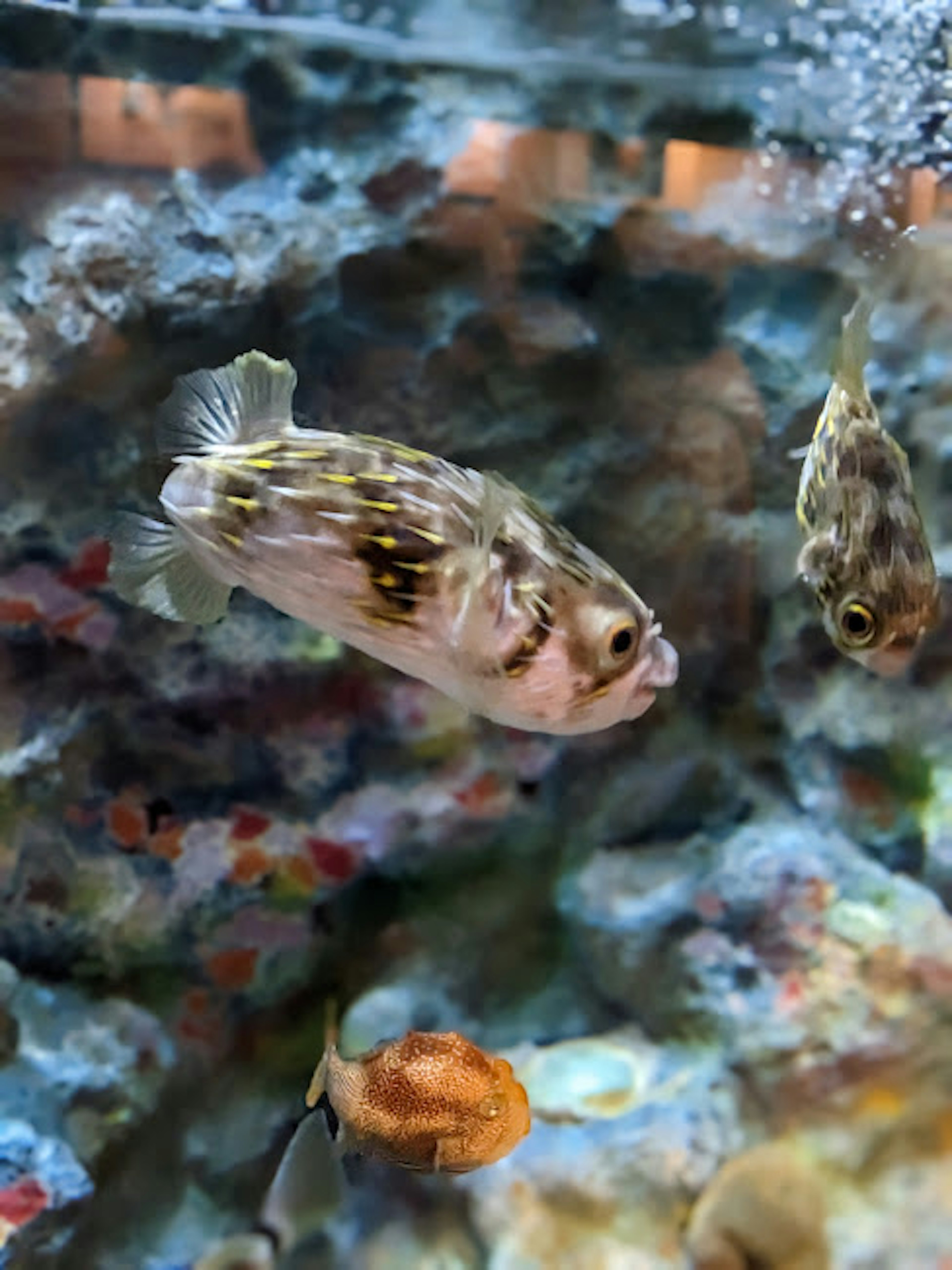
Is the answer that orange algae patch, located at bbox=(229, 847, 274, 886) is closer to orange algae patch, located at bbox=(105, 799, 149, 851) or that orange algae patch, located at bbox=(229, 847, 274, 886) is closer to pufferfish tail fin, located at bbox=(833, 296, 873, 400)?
orange algae patch, located at bbox=(105, 799, 149, 851)

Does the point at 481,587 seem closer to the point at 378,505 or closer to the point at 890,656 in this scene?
the point at 378,505

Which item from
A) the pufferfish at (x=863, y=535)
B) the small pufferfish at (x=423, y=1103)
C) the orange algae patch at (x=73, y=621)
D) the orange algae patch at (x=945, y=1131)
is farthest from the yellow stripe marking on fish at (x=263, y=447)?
the orange algae patch at (x=945, y=1131)

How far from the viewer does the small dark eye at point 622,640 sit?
1.05 meters

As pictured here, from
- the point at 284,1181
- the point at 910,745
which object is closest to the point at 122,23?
the point at 284,1181

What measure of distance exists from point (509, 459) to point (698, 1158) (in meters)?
1.75

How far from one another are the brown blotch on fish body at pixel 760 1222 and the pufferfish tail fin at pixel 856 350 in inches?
73.7

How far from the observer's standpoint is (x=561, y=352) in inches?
91.1

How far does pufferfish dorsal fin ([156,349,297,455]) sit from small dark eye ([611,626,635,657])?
0.48 m

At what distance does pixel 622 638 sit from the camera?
105 centimetres

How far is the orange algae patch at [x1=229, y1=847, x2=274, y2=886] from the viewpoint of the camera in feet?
7.88

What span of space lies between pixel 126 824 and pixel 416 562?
1617 millimetres

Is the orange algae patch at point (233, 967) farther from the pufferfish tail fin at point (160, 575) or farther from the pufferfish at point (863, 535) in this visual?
the pufferfish at point (863, 535)

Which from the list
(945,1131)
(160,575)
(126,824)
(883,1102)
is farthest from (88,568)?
(945,1131)

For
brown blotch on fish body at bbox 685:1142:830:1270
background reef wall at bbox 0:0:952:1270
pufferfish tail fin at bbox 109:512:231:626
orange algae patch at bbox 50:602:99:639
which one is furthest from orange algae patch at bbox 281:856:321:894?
pufferfish tail fin at bbox 109:512:231:626
